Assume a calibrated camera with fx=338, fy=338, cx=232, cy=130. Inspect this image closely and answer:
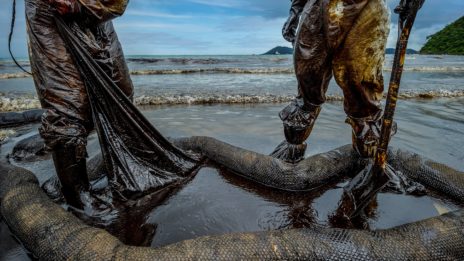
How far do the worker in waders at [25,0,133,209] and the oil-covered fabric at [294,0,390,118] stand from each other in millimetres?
1415

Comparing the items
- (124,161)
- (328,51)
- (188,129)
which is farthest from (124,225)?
(188,129)

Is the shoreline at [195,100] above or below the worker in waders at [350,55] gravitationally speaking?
below

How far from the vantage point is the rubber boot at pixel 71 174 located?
2310 millimetres

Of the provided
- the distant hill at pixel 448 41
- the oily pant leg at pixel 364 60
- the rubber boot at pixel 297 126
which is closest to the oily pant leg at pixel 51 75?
the rubber boot at pixel 297 126

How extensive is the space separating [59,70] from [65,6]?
41 cm

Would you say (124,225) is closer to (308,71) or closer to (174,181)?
(174,181)

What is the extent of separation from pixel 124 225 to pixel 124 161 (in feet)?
1.90

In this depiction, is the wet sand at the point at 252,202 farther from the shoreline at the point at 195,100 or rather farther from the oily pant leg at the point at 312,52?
the shoreline at the point at 195,100

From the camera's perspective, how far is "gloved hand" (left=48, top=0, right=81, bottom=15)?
2156mm

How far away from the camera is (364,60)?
2477mm

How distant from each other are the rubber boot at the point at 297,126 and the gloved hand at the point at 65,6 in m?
1.98

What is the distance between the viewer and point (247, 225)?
2268 millimetres

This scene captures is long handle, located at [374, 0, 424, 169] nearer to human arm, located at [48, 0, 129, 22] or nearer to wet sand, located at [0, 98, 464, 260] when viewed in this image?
wet sand, located at [0, 98, 464, 260]

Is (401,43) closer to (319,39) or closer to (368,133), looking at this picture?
(319,39)
